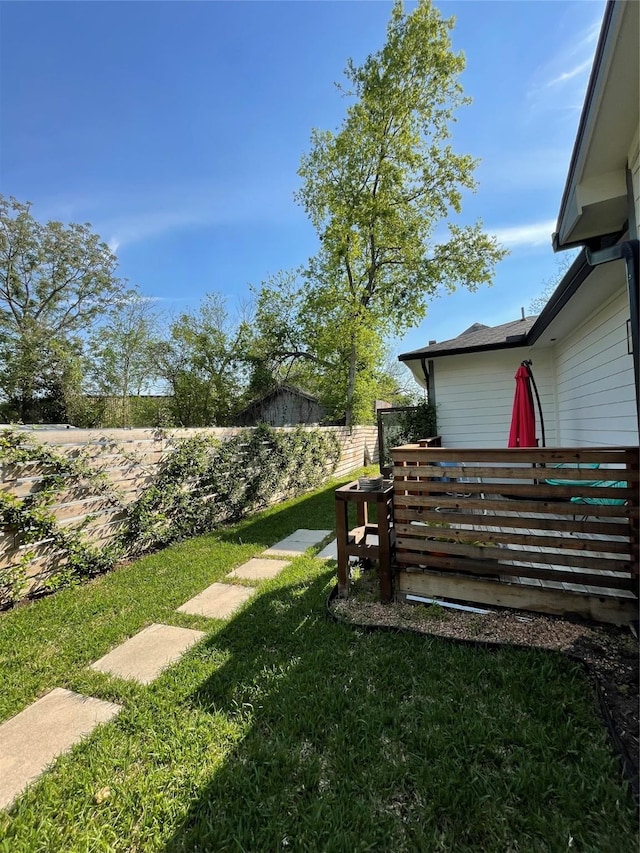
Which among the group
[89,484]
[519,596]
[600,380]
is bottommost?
[519,596]

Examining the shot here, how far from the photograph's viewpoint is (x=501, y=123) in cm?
693

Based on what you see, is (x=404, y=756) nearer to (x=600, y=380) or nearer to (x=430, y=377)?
(x=600, y=380)

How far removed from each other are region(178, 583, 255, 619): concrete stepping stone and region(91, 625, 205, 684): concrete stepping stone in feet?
0.86

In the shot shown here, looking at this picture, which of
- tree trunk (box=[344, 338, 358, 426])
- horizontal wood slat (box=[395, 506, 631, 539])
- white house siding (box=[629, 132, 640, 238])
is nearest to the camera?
white house siding (box=[629, 132, 640, 238])

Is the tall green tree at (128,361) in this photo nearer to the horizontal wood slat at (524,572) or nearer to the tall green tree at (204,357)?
the tall green tree at (204,357)

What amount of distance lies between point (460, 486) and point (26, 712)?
121 inches

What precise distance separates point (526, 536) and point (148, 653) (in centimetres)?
282

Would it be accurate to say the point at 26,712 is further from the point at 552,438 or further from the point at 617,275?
the point at 552,438

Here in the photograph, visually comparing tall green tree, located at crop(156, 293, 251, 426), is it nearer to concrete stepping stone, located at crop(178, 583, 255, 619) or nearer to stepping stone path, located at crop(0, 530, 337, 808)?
concrete stepping stone, located at crop(178, 583, 255, 619)

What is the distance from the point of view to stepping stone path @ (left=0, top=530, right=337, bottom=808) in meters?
1.72

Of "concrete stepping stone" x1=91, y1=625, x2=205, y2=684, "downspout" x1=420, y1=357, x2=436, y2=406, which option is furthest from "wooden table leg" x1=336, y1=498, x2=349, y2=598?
"downspout" x1=420, y1=357, x2=436, y2=406

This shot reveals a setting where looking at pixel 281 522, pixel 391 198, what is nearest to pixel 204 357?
pixel 391 198

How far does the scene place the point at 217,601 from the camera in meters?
3.34

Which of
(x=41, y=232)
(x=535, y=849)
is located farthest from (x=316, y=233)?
(x=41, y=232)
